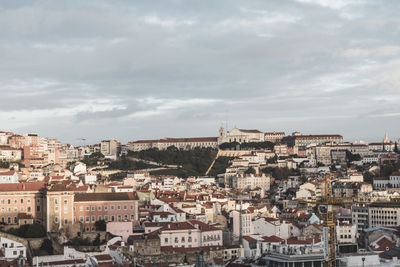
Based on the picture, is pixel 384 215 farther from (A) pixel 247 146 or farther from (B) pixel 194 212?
(A) pixel 247 146

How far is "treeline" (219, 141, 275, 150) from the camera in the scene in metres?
111

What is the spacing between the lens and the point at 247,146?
112 metres

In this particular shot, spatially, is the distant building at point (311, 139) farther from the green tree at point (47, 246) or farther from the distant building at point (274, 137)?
the green tree at point (47, 246)

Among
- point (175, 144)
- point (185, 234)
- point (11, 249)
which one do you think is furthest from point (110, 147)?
point (11, 249)

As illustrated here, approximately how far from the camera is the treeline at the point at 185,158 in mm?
94250

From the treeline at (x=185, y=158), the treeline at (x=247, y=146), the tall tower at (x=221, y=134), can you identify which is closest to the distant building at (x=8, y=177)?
the treeline at (x=185, y=158)

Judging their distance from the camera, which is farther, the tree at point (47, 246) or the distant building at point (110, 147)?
the distant building at point (110, 147)

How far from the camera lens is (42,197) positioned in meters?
42.3

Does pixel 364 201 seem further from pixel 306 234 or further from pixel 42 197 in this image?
pixel 42 197

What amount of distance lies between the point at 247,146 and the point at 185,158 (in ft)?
59.0

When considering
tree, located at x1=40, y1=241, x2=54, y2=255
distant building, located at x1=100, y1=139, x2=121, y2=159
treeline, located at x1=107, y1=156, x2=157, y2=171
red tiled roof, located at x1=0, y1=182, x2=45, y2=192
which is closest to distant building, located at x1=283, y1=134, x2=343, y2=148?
distant building, located at x1=100, y1=139, x2=121, y2=159

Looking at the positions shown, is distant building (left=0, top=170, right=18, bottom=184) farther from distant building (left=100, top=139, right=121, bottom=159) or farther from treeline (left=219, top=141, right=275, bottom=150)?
treeline (left=219, top=141, right=275, bottom=150)

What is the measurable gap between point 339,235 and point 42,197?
1989cm

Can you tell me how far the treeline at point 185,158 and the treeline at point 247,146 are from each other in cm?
804
